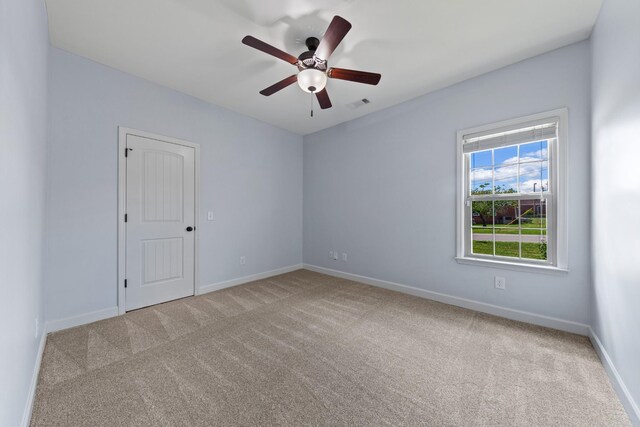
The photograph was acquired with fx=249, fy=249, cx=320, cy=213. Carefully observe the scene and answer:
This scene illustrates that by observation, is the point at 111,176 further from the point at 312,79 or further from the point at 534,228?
the point at 534,228

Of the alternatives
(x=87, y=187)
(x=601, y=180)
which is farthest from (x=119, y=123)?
(x=601, y=180)

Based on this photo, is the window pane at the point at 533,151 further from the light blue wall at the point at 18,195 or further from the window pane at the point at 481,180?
the light blue wall at the point at 18,195

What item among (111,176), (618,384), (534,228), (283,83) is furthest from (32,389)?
(534,228)

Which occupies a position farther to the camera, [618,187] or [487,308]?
[487,308]

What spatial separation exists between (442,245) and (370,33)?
2.49 m

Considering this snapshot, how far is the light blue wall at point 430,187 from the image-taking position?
92.5 inches

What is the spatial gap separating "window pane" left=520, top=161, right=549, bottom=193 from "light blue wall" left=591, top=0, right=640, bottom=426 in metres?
0.41

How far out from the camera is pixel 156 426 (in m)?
1.36

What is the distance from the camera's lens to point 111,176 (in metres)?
2.74

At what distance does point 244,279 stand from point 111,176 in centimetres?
223

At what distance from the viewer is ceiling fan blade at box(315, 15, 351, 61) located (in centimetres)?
169

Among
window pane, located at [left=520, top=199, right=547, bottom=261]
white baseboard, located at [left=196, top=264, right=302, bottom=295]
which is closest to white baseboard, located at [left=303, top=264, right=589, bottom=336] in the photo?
window pane, located at [left=520, top=199, right=547, bottom=261]

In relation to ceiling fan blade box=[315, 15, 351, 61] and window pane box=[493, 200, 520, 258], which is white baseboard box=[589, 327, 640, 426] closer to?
window pane box=[493, 200, 520, 258]

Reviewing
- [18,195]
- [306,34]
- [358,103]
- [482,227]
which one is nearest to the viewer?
[18,195]
